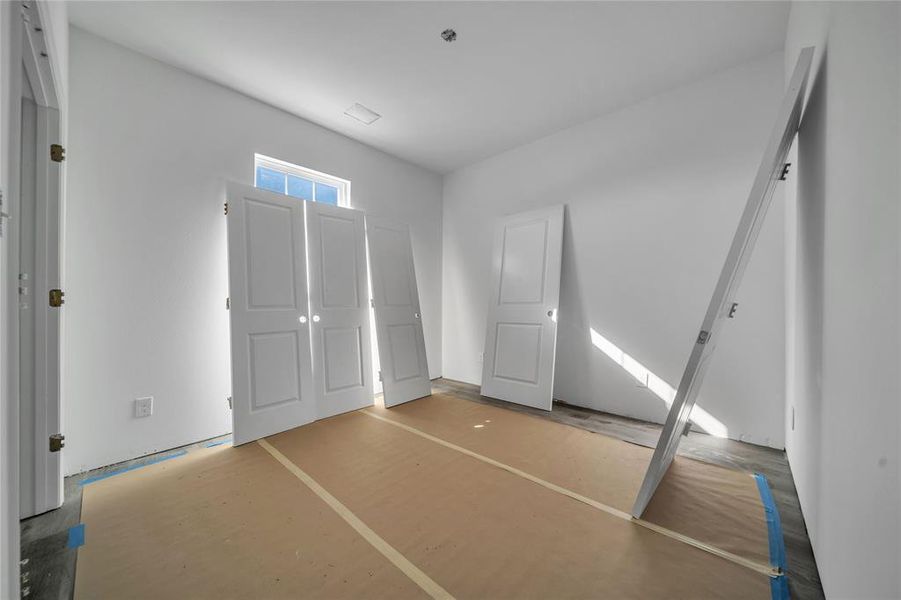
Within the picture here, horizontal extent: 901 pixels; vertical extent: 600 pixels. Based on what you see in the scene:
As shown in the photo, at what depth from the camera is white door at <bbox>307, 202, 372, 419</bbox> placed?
317cm

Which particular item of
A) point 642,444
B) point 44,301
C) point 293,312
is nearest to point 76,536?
point 44,301

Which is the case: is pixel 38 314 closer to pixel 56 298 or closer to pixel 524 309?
pixel 56 298

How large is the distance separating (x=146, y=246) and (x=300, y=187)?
138 centimetres

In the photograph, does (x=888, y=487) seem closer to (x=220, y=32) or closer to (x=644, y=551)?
(x=644, y=551)

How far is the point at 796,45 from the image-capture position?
198 centimetres

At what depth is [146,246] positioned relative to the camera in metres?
2.45

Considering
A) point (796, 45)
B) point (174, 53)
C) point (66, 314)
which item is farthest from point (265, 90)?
point (796, 45)

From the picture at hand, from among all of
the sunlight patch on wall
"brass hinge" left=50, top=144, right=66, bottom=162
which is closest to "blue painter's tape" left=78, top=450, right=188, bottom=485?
"brass hinge" left=50, top=144, right=66, bottom=162

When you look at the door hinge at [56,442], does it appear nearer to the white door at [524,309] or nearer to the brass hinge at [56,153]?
the brass hinge at [56,153]

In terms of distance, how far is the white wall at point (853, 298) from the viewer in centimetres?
80

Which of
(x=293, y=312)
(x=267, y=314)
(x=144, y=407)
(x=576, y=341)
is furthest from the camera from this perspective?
(x=576, y=341)

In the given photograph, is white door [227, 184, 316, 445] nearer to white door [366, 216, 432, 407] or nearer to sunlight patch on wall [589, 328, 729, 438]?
white door [366, 216, 432, 407]

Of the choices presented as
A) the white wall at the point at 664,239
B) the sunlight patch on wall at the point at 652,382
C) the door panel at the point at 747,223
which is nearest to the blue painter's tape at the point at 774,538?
the door panel at the point at 747,223

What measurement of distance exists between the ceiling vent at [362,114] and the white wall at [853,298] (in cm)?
294
